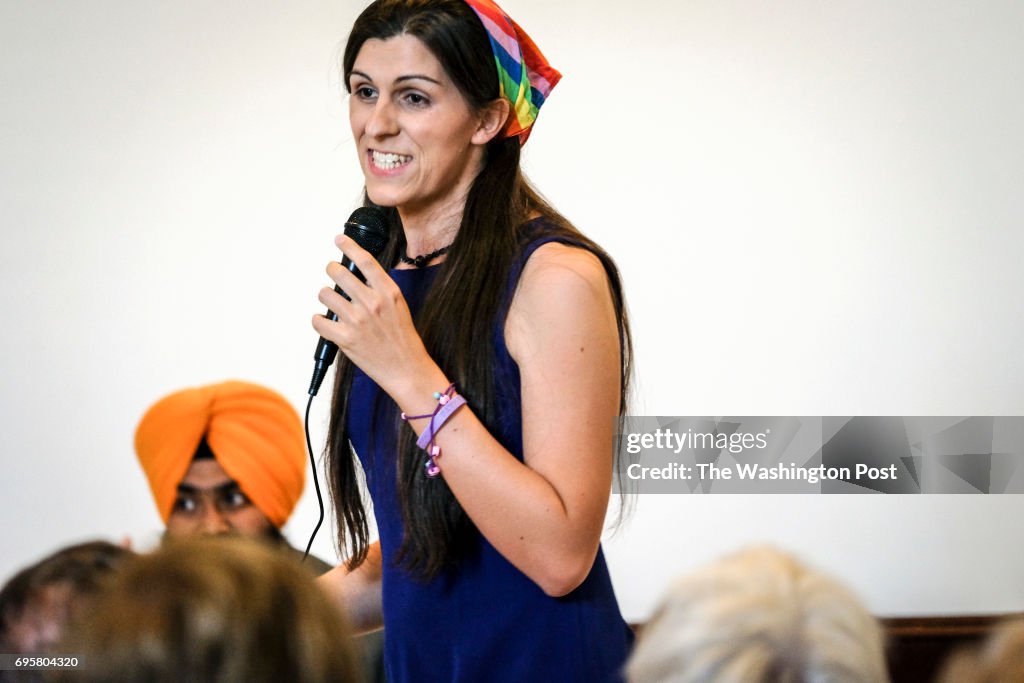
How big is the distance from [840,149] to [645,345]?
2.32 feet

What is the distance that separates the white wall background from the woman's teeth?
1.66 metres

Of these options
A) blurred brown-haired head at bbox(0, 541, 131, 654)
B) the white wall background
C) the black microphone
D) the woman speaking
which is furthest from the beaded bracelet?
the white wall background

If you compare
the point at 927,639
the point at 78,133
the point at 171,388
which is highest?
the point at 78,133

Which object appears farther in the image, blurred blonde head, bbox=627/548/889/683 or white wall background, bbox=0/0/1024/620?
white wall background, bbox=0/0/1024/620

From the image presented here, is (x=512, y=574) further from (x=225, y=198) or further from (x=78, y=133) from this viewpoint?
(x=78, y=133)

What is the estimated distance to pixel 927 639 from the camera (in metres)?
3.32

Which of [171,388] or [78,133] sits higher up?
[78,133]

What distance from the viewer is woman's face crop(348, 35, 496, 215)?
1.57 m

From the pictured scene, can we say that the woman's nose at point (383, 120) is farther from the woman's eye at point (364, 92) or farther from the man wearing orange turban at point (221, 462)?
the man wearing orange turban at point (221, 462)

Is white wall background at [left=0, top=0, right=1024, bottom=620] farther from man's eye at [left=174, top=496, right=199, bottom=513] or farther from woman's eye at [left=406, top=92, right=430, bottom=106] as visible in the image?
woman's eye at [left=406, top=92, right=430, bottom=106]

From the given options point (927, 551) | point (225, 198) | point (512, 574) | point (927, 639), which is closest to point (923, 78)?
point (927, 551)

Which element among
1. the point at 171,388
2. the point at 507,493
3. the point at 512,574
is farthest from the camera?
the point at 171,388

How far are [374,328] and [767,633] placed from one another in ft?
2.25

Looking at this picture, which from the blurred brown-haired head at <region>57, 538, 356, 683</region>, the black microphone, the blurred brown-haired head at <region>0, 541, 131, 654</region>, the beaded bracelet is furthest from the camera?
the black microphone
